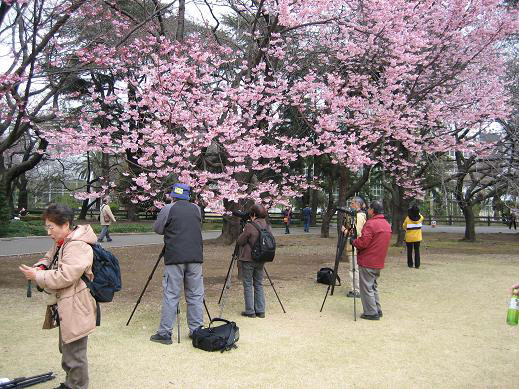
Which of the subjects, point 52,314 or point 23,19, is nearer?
point 52,314

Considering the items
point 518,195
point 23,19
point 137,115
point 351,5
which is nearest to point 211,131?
point 137,115

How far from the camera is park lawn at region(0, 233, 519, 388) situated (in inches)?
170

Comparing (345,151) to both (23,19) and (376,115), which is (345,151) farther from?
(23,19)

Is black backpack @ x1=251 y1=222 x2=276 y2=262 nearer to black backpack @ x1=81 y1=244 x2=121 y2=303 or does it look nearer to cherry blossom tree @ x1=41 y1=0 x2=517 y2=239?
cherry blossom tree @ x1=41 y1=0 x2=517 y2=239

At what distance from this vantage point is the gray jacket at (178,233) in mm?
5254

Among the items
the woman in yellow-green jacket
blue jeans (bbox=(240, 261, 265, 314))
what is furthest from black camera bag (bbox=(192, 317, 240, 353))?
the woman in yellow-green jacket

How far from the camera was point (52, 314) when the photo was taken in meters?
3.71

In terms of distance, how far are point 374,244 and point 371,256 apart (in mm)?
174

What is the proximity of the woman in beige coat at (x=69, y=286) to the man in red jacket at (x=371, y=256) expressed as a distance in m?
3.98

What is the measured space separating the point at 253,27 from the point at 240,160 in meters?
3.08

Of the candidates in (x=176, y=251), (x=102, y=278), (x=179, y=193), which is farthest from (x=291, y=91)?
(x=102, y=278)

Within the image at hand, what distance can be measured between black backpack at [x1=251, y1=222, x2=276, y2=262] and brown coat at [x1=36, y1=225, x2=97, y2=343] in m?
2.96

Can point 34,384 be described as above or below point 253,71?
below

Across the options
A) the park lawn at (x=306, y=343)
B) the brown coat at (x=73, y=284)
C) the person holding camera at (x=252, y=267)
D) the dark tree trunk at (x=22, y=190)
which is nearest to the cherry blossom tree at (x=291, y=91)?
the person holding camera at (x=252, y=267)
